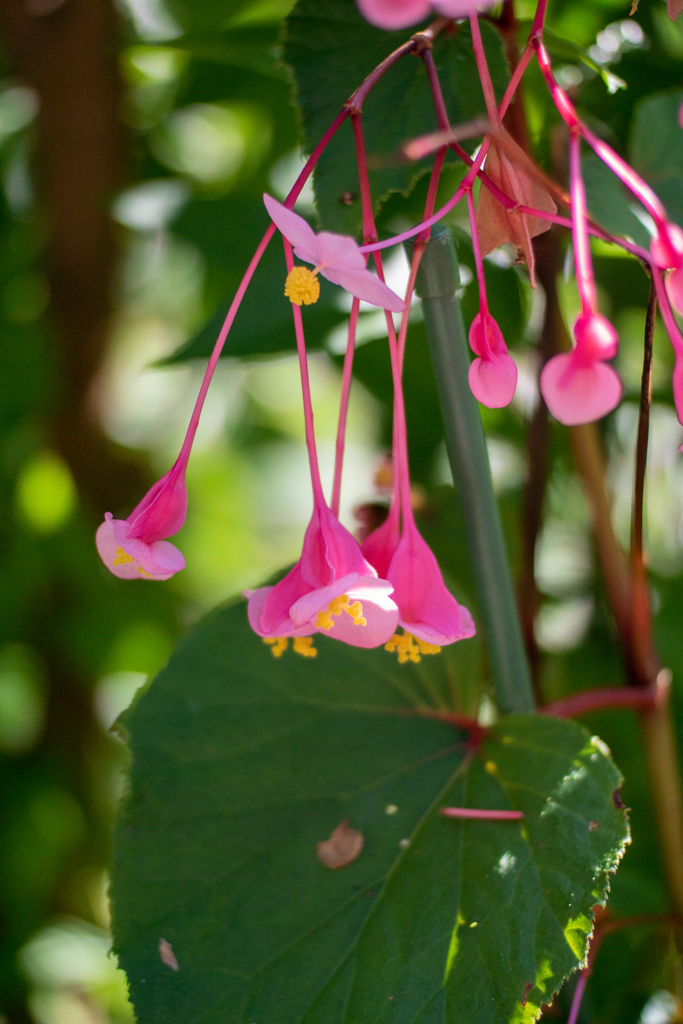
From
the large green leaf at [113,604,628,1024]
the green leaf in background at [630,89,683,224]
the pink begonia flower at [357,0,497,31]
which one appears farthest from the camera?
the green leaf in background at [630,89,683,224]

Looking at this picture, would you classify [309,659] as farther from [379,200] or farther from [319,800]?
[379,200]

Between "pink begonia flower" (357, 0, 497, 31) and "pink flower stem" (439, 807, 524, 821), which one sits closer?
"pink begonia flower" (357, 0, 497, 31)

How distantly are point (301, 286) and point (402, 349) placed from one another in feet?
0.11

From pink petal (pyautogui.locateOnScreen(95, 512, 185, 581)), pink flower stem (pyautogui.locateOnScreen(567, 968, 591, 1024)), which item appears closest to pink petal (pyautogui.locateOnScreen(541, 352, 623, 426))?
pink petal (pyautogui.locateOnScreen(95, 512, 185, 581))

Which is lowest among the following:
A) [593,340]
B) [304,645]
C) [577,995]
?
[577,995]

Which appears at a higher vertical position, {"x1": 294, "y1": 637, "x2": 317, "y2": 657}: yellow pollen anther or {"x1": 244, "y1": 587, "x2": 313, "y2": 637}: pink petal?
{"x1": 244, "y1": 587, "x2": 313, "y2": 637}: pink petal

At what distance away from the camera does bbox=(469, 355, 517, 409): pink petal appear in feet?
0.75

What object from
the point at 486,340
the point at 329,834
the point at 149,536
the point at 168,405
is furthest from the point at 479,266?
the point at 168,405

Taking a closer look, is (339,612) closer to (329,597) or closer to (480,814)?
(329,597)

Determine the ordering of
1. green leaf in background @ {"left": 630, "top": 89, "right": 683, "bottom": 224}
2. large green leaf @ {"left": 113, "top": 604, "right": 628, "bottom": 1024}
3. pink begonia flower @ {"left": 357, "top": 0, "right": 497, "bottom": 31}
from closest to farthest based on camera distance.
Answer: pink begonia flower @ {"left": 357, "top": 0, "right": 497, "bottom": 31} < large green leaf @ {"left": 113, "top": 604, "right": 628, "bottom": 1024} < green leaf in background @ {"left": 630, "top": 89, "right": 683, "bottom": 224}

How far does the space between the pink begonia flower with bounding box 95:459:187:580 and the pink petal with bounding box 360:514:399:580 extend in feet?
0.20

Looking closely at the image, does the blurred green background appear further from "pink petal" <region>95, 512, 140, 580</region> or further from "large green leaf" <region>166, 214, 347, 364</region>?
"pink petal" <region>95, 512, 140, 580</region>

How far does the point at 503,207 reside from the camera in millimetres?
232

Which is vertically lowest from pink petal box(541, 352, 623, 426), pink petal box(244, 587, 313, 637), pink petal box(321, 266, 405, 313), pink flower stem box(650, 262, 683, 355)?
pink petal box(244, 587, 313, 637)
